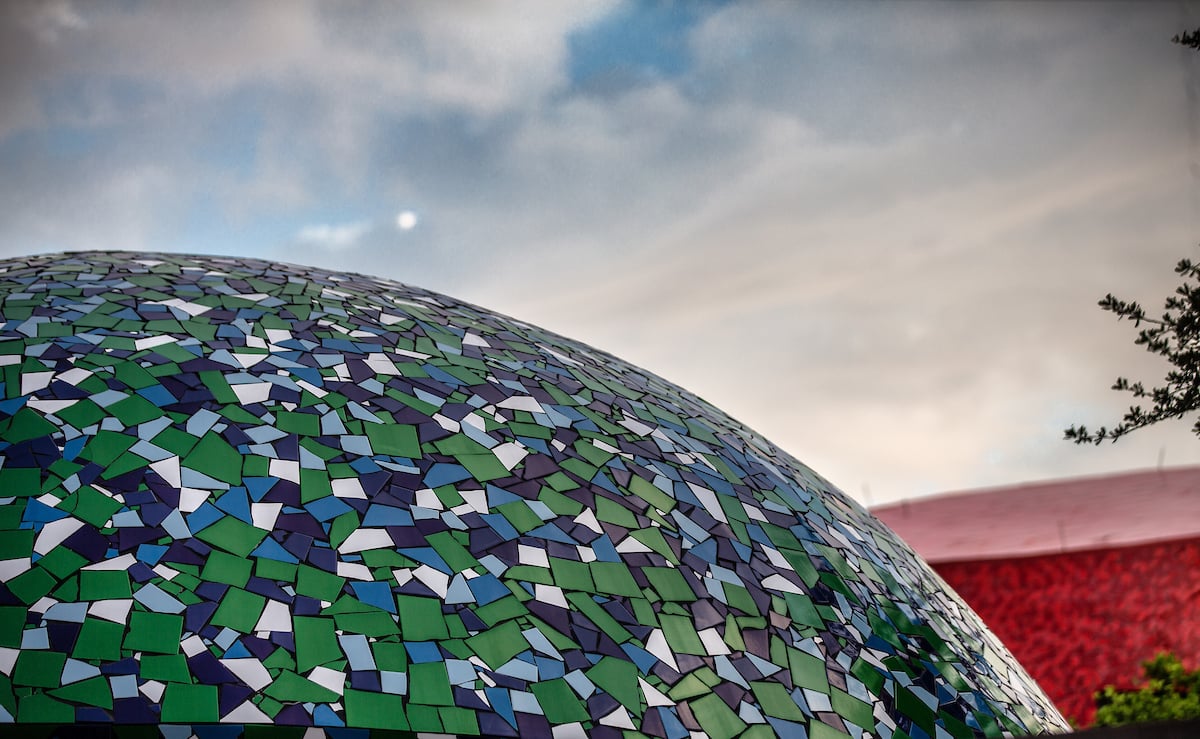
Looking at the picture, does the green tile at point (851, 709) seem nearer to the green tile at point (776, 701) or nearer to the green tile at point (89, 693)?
the green tile at point (776, 701)

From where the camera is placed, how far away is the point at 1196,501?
1258 centimetres

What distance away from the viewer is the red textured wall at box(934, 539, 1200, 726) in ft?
Answer: 37.0

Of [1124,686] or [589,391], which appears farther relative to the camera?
[1124,686]

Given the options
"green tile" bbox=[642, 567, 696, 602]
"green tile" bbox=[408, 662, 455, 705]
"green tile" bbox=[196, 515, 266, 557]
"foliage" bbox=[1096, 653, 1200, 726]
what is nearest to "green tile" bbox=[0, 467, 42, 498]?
"green tile" bbox=[196, 515, 266, 557]

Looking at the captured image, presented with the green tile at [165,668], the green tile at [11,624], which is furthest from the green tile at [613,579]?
the green tile at [11,624]

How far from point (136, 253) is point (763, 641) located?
10.9 ft

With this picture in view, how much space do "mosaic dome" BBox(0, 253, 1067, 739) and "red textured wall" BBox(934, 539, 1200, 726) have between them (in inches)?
286

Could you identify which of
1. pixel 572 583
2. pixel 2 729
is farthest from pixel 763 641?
pixel 2 729

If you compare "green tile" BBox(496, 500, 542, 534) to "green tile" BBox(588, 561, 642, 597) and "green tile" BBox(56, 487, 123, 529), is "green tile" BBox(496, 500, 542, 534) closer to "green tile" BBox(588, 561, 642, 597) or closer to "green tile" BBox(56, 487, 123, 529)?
"green tile" BBox(588, 561, 642, 597)

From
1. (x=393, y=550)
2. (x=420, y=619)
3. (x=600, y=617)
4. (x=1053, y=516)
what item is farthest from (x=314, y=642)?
(x=1053, y=516)

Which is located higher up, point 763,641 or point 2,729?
A: point 763,641

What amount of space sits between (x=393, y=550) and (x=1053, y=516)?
11536 mm

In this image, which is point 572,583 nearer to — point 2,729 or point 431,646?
point 431,646

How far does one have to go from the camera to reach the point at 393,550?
11.2 ft
